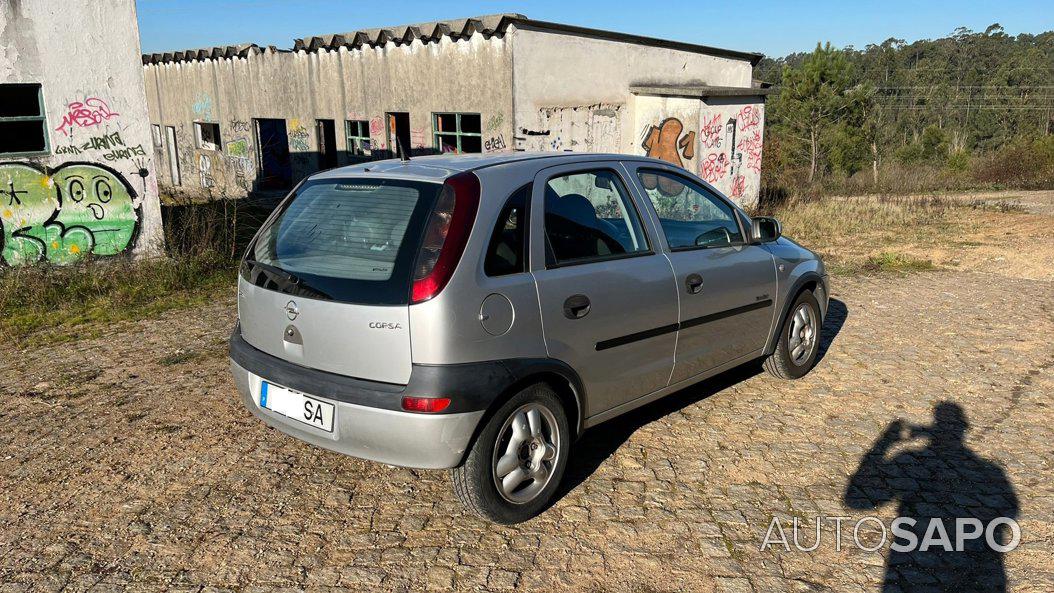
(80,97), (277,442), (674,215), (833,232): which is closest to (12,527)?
(277,442)

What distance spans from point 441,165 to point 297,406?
132 centimetres

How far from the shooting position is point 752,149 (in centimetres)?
1541

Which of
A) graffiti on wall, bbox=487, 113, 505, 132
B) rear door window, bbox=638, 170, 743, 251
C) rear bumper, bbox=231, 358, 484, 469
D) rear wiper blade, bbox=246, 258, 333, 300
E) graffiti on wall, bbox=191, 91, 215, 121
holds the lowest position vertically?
rear bumper, bbox=231, 358, 484, 469

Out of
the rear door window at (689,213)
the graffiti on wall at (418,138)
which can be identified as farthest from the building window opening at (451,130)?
the rear door window at (689,213)

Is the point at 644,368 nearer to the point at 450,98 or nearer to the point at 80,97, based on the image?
the point at 80,97

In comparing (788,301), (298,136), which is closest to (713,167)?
(298,136)

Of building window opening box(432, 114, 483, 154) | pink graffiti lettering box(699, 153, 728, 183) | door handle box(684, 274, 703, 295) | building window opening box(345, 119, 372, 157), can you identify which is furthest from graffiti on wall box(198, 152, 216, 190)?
door handle box(684, 274, 703, 295)

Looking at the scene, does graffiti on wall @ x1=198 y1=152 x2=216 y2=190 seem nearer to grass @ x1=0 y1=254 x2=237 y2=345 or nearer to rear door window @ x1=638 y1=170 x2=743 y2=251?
grass @ x1=0 y1=254 x2=237 y2=345

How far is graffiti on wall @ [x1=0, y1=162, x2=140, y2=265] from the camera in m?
8.38

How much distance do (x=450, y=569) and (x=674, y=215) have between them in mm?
2534

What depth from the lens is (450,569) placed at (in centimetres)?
317

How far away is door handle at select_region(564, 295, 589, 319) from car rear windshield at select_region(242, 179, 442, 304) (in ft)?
2.63

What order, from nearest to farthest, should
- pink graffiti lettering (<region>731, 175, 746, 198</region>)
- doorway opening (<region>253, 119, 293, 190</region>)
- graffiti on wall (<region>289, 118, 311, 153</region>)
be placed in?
pink graffiti lettering (<region>731, 175, 746, 198</region>)
graffiti on wall (<region>289, 118, 311, 153</region>)
doorway opening (<region>253, 119, 293, 190</region>)

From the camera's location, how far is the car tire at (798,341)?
17.7ft
